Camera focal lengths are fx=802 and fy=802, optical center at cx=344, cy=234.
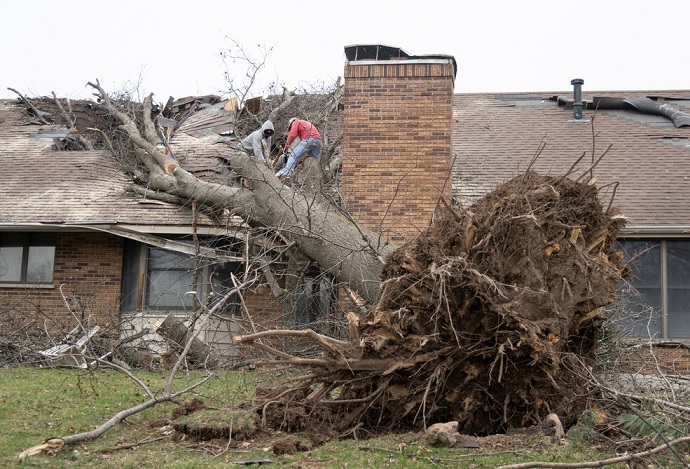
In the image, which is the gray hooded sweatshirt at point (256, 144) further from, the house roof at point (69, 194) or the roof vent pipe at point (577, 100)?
the roof vent pipe at point (577, 100)

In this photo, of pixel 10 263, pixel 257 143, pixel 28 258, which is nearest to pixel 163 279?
pixel 28 258

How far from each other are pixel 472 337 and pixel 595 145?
9102 mm

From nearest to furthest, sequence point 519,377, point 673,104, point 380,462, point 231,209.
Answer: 1. point 380,462
2. point 519,377
3. point 231,209
4. point 673,104

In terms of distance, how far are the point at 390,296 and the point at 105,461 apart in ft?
9.32

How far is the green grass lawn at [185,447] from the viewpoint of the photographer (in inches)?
247

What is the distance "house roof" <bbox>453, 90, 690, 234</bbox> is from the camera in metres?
13.6

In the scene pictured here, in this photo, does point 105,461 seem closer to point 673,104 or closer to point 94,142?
point 94,142

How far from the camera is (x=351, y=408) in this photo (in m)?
7.41

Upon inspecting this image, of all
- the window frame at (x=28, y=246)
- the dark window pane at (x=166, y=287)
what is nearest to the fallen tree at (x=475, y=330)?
the dark window pane at (x=166, y=287)

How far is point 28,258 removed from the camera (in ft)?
50.0

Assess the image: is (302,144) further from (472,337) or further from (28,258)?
(472,337)

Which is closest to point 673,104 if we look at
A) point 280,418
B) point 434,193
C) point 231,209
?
point 434,193

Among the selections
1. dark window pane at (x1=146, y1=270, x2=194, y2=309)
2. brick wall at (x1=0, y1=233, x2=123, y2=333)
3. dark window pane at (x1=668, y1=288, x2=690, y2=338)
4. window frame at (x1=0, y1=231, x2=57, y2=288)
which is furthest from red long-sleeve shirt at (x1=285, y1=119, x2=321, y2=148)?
dark window pane at (x1=668, y1=288, x2=690, y2=338)

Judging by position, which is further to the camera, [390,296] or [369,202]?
[369,202]
